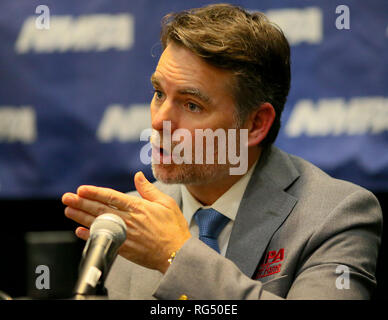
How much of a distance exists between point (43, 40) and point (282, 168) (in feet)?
4.93

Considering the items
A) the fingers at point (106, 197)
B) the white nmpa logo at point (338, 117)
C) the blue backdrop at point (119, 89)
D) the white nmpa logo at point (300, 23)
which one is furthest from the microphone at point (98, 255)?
the white nmpa logo at point (300, 23)

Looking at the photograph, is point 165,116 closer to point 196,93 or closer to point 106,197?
point 196,93

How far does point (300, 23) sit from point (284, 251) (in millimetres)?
1300

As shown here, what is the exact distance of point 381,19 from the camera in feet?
8.79

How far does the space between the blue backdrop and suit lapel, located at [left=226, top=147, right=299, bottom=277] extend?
2.09 ft

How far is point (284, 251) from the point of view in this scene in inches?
74.4

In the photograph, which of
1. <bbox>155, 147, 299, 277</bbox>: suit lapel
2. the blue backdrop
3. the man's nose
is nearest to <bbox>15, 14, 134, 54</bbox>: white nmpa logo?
the blue backdrop

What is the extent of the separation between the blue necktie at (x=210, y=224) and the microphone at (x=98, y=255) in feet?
2.37

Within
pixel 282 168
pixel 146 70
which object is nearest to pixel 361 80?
pixel 282 168

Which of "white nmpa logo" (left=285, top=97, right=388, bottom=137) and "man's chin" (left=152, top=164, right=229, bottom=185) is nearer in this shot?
"man's chin" (left=152, top=164, right=229, bottom=185)

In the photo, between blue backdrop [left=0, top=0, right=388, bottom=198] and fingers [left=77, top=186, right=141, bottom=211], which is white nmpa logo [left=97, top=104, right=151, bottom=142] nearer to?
blue backdrop [left=0, top=0, right=388, bottom=198]

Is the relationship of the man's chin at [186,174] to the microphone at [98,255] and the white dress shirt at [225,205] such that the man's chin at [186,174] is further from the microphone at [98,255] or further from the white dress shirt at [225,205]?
the microphone at [98,255]

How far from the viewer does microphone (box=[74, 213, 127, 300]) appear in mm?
1187
